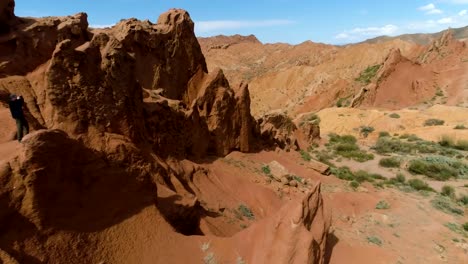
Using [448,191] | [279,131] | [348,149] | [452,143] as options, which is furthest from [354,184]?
[452,143]

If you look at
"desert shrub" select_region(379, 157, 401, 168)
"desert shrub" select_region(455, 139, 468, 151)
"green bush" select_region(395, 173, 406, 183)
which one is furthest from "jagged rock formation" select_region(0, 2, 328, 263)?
"desert shrub" select_region(455, 139, 468, 151)

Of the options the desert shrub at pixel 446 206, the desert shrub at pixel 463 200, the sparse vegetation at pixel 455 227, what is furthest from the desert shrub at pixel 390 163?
the sparse vegetation at pixel 455 227

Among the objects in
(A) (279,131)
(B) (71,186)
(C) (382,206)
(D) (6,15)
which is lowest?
(C) (382,206)

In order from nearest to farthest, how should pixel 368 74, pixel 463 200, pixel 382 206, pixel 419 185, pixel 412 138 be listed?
pixel 382 206 < pixel 463 200 < pixel 419 185 < pixel 412 138 < pixel 368 74

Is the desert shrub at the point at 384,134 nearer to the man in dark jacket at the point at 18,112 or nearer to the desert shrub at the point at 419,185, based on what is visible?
the desert shrub at the point at 419,185

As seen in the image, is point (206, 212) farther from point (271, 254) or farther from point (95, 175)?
point (95, 175)

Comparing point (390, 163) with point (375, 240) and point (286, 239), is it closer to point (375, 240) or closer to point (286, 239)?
point (375, 240)

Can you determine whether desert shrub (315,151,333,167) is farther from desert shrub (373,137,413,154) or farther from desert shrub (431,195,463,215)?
desert shrub (431,195,463,215)
